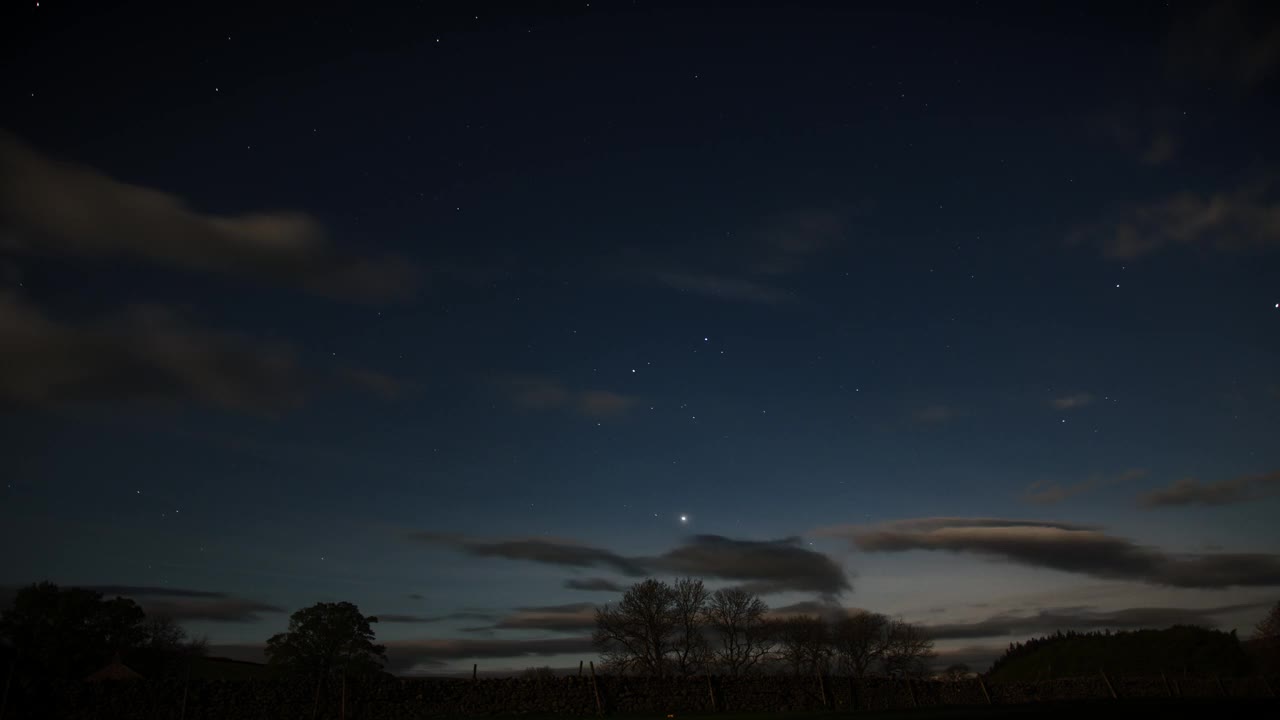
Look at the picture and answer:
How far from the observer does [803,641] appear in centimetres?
8894

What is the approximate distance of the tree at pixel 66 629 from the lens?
229 ft

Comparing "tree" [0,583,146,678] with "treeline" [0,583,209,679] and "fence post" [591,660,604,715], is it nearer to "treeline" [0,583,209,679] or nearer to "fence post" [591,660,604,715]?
"treeline" [0,583,209,679]

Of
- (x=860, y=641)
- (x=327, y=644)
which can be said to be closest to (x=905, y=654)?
(x=860, y=641)

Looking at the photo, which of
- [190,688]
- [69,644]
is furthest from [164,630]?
[190,688]

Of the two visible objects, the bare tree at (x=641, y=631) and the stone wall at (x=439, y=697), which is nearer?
the stone wall at (x=439, y=697)

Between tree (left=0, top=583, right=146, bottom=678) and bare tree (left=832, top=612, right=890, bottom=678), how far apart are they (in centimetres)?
7373

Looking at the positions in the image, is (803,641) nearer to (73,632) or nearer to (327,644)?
(327,644)

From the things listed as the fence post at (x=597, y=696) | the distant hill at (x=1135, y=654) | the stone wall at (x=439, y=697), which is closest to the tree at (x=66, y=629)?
the stone wall at (x=439, y=697)

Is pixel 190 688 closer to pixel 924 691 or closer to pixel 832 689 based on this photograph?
pixel 832 689

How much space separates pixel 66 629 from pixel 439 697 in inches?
2172

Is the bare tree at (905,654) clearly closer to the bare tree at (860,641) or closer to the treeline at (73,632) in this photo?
the bare tree at (860,641)

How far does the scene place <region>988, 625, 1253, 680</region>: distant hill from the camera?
8019cm

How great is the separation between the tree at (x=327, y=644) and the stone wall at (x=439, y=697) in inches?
1491

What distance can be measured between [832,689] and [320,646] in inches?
1945
